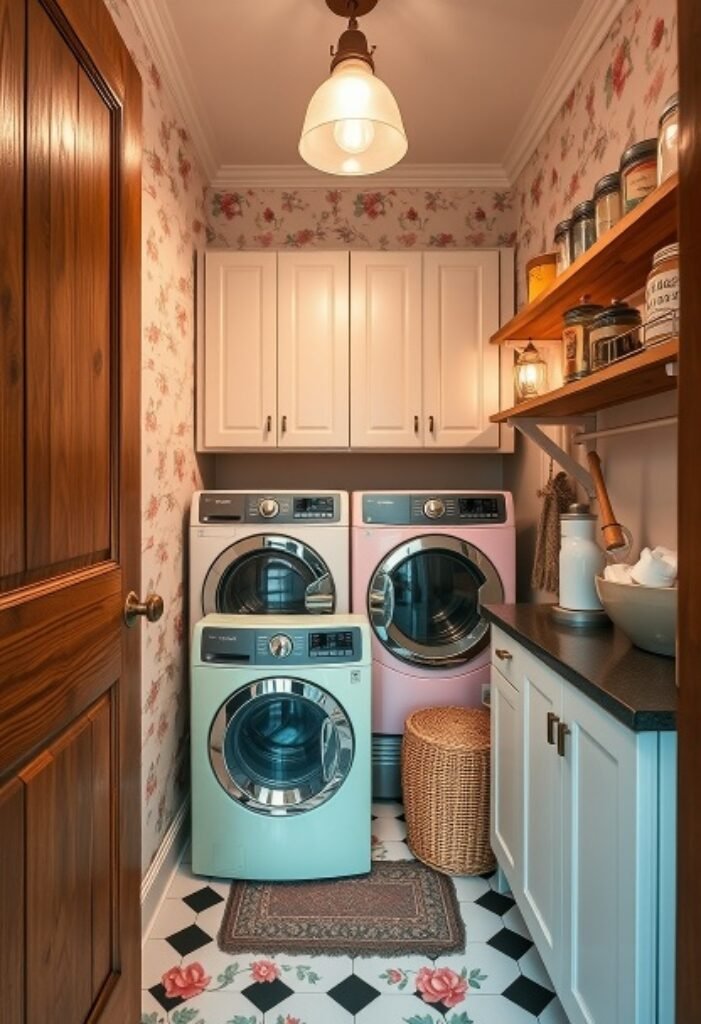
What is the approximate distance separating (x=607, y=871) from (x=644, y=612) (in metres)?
0.49

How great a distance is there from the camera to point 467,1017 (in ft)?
4.70

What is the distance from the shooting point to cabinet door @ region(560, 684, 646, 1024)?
3.11 feet

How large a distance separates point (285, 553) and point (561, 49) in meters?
1.91

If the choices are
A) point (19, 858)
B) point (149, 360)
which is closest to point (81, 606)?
point (19, 858)

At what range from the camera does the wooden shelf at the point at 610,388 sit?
1.10m

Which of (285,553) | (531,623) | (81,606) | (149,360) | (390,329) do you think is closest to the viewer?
(81,606)

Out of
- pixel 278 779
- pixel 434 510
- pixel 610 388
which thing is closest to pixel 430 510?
pixel 434 510

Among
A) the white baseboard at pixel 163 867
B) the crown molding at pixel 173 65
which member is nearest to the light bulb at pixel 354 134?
the crown molding at pixel 173 65

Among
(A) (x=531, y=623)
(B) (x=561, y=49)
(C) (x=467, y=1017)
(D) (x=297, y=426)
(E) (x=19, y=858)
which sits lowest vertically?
(C) (x=467, y=1017)

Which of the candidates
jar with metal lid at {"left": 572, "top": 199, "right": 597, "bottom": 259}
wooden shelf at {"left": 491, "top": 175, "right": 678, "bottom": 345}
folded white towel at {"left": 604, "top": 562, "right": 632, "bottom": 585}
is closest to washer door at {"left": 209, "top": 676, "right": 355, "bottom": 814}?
folded white towel at {"left": 604, "top": 562, "right": 632, "bottom": 585}

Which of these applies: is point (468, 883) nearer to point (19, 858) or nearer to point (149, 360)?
point (19, 858)

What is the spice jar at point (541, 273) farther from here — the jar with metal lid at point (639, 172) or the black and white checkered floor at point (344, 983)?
the black and white checkered floor at point (344, 983)

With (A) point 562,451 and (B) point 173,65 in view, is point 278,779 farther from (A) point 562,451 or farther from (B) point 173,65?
(B) point 173,65

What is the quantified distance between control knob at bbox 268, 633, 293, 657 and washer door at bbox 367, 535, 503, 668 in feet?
1.51
